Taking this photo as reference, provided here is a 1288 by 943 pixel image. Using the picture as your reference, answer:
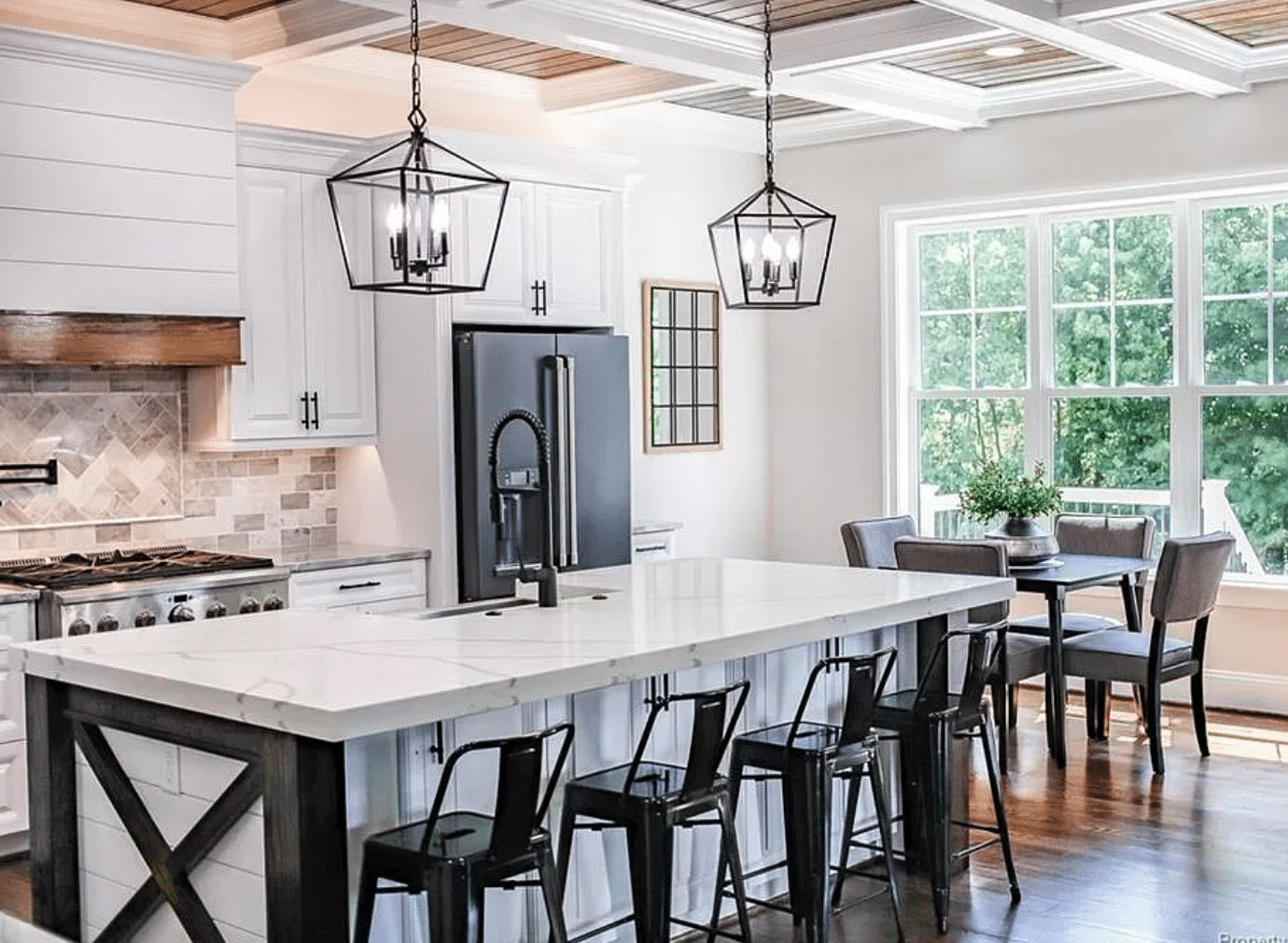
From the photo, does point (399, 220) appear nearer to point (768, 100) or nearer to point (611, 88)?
point (768, 100)

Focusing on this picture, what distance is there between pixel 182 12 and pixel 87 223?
970 millimetres

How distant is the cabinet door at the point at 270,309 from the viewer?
5793 mm

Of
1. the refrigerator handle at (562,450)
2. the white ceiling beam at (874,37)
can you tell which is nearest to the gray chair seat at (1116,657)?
the refrigerator handle at (562,450)

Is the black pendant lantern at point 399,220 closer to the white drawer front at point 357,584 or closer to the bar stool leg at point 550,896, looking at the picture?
the bar stool leg at point 550,896

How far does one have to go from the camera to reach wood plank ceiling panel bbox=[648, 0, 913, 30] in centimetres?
564

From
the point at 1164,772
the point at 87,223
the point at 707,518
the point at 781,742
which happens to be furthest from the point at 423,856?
→ the point at 707,518

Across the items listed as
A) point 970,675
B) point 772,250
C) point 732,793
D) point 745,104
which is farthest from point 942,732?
point 745,104

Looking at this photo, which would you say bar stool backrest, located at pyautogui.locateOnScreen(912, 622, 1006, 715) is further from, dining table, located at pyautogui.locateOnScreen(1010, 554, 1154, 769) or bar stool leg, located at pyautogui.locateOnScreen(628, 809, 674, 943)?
dining table, located at pyautogui.locateOnScreen(1010, 554, 1154, 769)

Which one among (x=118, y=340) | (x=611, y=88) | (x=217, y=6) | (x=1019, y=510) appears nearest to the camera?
(x=118, y=340)

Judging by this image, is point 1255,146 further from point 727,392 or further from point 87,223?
point 87,223

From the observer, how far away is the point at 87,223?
17.1ft

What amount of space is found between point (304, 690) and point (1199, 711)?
13.8 feet

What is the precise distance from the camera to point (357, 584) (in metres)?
5.89

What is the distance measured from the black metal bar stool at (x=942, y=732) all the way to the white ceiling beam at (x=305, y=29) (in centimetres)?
276
